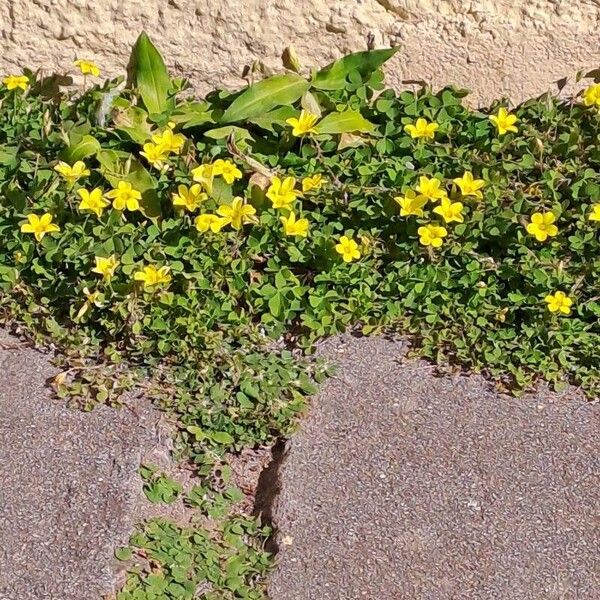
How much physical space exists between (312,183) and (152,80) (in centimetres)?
87

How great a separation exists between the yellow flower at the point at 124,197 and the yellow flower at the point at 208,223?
0.83 ft

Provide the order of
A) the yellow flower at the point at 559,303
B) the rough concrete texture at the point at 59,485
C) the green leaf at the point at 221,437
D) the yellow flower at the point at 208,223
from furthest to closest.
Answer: the yellow flower at the point at 208,223
the yellow flower at the point at 559,303
the green leaf at the point at 221,437
the rough concrete texture at the point at 59,485

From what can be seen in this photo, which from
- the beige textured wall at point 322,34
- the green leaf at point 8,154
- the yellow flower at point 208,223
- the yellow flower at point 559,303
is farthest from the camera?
the beige textured wall at point 322,34

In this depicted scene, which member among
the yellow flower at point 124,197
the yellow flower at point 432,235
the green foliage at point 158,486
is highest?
the yellow flower at point 432,235

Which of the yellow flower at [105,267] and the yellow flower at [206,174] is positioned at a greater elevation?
the yellow flower at [206,174]

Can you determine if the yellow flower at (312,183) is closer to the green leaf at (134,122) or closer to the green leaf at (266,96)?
the green leaf at (266,96)

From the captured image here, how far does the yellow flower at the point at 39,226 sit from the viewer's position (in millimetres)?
3438

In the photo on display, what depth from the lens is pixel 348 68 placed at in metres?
3.96

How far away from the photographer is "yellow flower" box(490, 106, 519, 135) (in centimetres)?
370

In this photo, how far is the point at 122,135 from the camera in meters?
3.82

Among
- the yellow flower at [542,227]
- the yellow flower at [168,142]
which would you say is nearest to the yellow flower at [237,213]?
the yellow flower at [168,142]

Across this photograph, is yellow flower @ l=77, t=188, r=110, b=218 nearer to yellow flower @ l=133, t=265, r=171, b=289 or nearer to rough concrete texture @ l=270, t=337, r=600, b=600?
yellow flower @ l=133, t=265, r=171, b=289

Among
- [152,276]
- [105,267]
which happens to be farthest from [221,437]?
[105,267]

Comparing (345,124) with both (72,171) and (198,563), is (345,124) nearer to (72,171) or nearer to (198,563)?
(72,171)
